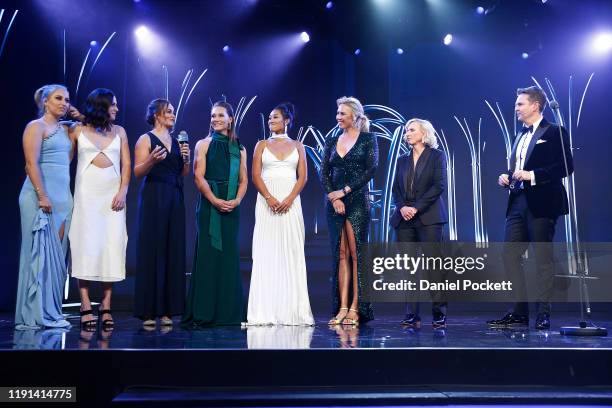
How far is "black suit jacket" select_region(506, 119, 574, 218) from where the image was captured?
4.46 m

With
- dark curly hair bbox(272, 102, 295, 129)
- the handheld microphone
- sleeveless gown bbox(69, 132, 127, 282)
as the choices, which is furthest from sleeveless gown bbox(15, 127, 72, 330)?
dark curly hair bbox(272, 102, 295, 129)

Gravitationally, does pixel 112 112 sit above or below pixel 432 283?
above

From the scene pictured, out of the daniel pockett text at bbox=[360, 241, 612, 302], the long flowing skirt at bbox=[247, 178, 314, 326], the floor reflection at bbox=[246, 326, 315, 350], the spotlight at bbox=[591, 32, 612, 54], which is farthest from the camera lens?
the spotlight at bbox=[591, 32, 612, 54]

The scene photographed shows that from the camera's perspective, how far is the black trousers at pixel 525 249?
442 cm

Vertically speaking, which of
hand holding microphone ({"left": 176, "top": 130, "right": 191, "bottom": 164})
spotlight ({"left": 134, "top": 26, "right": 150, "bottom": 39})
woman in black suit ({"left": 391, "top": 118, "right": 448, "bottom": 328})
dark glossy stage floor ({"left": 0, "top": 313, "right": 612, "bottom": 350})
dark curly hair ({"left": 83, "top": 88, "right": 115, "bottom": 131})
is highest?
spotlight ({"left": 134, "top": 26, "right": 150, "bottom": 39})

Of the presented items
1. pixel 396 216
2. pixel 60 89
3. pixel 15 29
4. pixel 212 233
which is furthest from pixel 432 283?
pixel 15 29

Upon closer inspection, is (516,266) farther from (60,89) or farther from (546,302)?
(60,89)

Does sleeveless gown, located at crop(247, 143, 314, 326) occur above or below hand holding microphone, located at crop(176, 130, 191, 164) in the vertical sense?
below

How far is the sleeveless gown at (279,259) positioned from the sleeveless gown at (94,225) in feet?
3.33

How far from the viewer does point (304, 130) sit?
6.74m

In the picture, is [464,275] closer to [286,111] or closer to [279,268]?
[279,268]

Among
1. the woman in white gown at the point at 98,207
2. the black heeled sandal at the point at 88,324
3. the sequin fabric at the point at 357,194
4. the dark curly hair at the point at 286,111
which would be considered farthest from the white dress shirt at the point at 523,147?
the black heeled sandal at the point at 88,324

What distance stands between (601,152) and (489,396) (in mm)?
4644

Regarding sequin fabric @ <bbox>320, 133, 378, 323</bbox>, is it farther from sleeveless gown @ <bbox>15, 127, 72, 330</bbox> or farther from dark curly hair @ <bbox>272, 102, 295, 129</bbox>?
sleeveless gown @ <bbox>15, 127, 72, 330</bbox>
